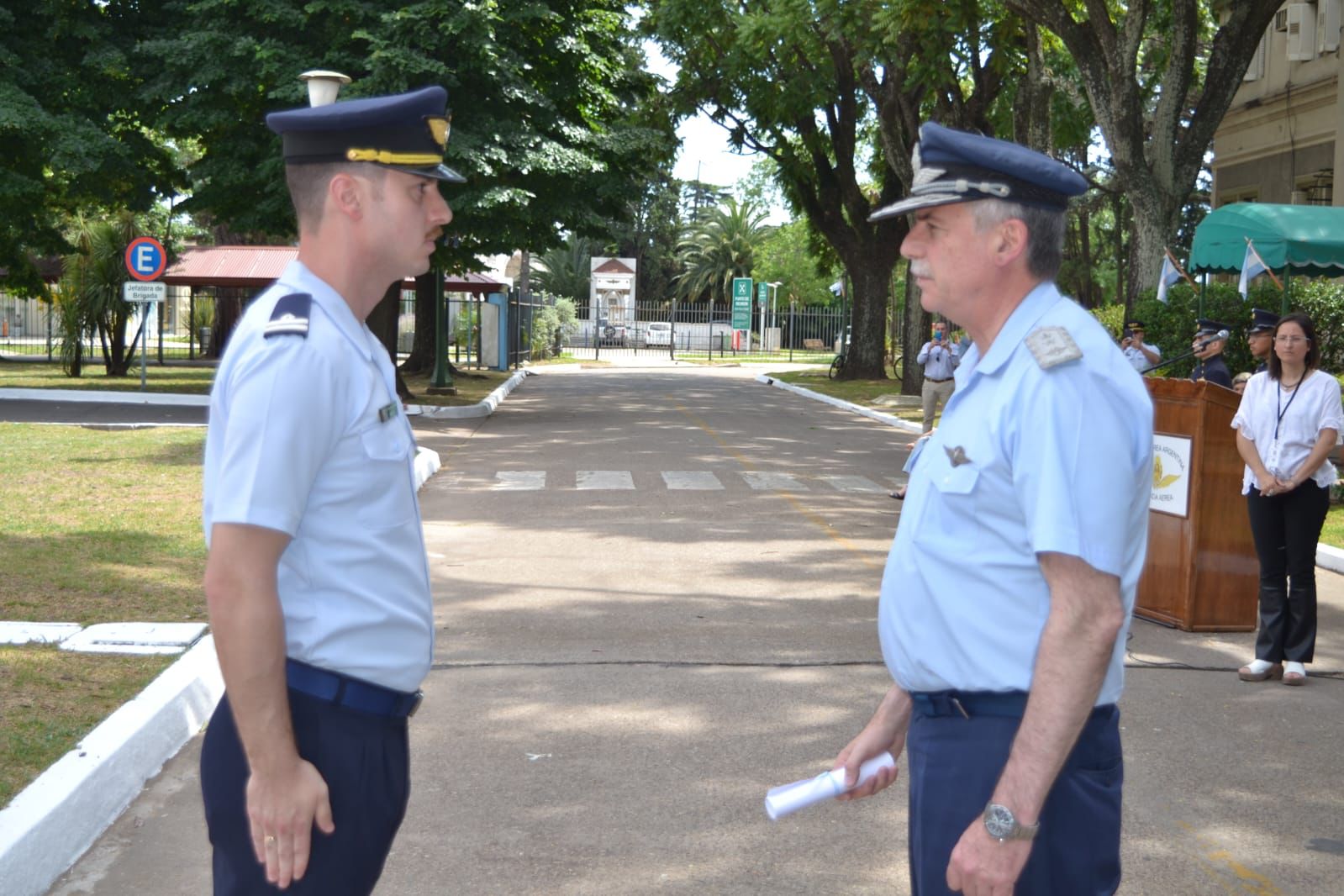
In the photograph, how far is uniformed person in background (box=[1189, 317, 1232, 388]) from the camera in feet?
36.4

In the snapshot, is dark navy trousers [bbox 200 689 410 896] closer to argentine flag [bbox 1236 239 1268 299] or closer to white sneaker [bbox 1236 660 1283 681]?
white sneaker [bbox 1236 660 1283 681]

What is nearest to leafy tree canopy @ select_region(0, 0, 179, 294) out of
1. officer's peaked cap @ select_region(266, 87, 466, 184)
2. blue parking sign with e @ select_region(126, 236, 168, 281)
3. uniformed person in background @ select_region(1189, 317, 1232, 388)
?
blue parking sign with e @ select_region(126, 236, 168, 281)

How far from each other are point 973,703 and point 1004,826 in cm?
22

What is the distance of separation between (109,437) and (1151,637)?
45.3 feet

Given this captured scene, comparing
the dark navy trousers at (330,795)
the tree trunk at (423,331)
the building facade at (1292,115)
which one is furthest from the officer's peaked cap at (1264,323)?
the tree trunk at (423,331)

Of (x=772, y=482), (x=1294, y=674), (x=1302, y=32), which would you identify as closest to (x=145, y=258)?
(x=772, y=482)

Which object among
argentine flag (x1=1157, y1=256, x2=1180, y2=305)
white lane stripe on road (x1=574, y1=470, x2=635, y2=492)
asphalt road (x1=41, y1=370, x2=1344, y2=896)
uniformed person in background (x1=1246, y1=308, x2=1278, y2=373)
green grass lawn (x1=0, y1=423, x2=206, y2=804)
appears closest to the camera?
asphalt road (x1=41, y1=370, x2=1344, y2=896)

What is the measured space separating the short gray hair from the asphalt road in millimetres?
570

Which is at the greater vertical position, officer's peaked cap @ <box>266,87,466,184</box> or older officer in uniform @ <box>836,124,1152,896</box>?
officer's peaked cap @ <box>266,87,466,184</box>

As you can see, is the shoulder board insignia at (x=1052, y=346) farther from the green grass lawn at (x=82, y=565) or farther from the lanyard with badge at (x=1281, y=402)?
the lanyard with badge at (x=1281, y=402)

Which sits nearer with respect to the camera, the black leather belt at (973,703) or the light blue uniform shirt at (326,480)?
the light blue uniform shirt at (326,480)

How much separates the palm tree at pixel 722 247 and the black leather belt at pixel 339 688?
93.0m

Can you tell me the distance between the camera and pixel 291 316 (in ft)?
7.68

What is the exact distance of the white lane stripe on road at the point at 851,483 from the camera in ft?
52.0
